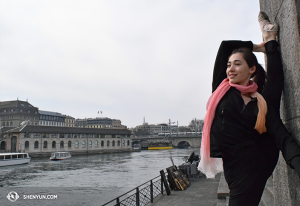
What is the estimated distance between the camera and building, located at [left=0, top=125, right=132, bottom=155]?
176 ft

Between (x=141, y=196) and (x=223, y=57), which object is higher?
(x=223, y=57)

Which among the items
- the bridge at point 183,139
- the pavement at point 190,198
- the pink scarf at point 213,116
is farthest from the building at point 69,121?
the pink scarf at point 213,116

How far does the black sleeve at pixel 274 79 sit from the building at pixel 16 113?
322ft

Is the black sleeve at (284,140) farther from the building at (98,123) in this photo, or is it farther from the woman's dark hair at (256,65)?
the building at (98,123)

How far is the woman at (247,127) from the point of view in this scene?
4.73 ft

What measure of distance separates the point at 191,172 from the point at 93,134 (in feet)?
190

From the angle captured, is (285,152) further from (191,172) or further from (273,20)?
(191,172)

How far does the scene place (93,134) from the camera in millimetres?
67125

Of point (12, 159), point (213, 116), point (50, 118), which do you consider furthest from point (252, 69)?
point (50, 118)

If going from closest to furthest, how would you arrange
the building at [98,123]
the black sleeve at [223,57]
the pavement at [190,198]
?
the black sleeve at [223,57]
the pavement at [190,198]
the building at [98,123]

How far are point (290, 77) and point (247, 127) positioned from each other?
0.49 metres

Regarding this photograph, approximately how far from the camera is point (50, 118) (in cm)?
10044

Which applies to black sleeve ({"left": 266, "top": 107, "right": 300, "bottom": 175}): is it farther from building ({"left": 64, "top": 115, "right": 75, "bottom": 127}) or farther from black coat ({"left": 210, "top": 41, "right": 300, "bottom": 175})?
building ({"left": 64, "top": 115, "right": 75, "bottom": 127})

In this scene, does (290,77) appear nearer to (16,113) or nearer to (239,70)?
(239,70)
